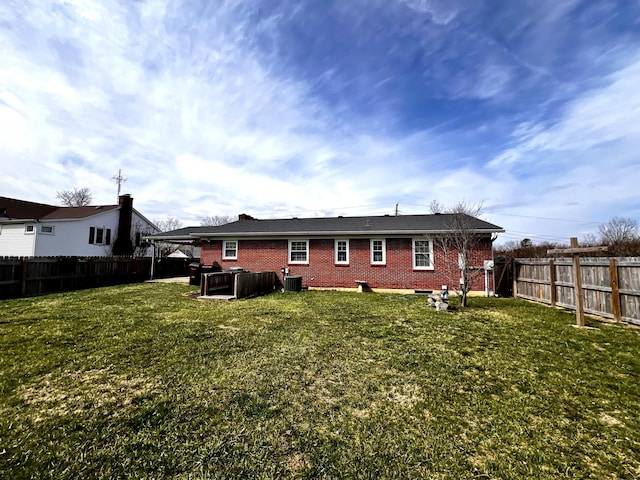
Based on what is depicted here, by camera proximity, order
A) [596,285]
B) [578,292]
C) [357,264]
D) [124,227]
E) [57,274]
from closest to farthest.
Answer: [578,292], [596,285], [57,274], [357,264], [124,227]

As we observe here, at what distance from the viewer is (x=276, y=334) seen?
6.60 meters

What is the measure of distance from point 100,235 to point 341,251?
68.3 ft

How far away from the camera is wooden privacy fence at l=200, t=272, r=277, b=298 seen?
1195 cm

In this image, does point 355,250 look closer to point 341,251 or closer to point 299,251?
point 341,251

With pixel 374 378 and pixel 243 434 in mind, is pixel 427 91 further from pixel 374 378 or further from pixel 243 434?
pixel 243 434

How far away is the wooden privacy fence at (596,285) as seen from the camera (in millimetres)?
7488

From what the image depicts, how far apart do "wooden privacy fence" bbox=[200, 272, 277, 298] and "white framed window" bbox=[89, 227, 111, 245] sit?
1675 centimetres

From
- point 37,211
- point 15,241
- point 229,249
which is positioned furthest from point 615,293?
point 37,211

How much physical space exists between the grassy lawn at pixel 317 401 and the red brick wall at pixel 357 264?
6.46m

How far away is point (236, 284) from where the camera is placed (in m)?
11.7

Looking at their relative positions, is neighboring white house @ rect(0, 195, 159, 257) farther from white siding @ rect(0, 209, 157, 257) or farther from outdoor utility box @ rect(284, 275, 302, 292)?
outdoor utility box @ rect(284, 275, 302, 292)

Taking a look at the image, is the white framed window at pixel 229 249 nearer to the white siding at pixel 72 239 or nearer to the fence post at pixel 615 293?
the white siding at pixel 72 239

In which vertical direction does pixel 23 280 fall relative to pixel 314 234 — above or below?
below

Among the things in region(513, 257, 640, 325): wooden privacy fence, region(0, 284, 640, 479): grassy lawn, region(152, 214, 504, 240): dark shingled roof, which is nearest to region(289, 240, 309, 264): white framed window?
region(152, 214, 504, 240): dark shingled roof
